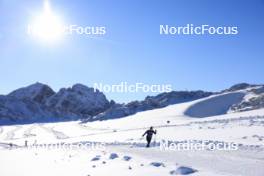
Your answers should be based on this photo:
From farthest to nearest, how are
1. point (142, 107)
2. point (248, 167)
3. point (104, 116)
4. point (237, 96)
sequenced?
point (142, 107)
point (104, 116)
point (237, 96)
point (248, 167)

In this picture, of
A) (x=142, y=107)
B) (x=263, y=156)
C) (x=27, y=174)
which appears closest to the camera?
(x=27, y=174)

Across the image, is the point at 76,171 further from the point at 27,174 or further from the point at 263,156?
the point at 263,156

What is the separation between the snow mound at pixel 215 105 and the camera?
12131 centimetres

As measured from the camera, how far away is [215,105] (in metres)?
131

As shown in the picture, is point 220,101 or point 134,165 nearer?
point 134,165

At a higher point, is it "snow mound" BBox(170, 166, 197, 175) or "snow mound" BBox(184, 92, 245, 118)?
"snow mound" BBox(184, 92, 245, 118)

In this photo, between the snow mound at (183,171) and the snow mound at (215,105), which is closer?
the snow mound at (183,171)

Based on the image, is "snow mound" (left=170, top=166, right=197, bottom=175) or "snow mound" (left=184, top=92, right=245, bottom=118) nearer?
"snow mound" (left=170, top=166, right=197, bottom=175)

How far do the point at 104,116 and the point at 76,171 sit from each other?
146 meters

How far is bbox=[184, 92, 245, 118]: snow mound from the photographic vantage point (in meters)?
121

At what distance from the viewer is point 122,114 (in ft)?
536

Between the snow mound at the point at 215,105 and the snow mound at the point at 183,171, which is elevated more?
the snow mound at the point at 215,105

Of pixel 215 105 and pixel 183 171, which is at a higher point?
pixel 215 105

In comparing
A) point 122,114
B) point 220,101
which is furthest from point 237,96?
point 122,114
